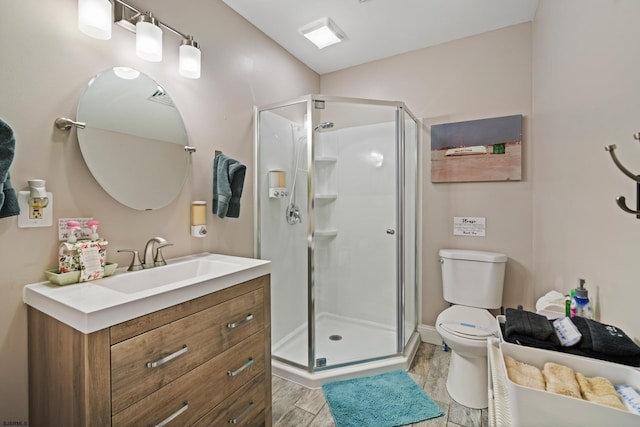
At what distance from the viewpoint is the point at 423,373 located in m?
2.03

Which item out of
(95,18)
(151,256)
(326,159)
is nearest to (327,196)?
(326,159)

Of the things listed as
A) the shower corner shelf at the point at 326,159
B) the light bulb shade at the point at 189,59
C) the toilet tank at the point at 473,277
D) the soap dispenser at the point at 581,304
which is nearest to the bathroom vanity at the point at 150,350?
the shower corner shelf at the point at 326,159

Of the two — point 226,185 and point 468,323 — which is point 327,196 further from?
point 468,323

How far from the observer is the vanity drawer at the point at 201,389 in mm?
938

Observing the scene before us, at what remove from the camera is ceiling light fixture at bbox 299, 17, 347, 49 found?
2130 mm

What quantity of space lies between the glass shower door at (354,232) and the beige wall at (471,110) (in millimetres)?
399

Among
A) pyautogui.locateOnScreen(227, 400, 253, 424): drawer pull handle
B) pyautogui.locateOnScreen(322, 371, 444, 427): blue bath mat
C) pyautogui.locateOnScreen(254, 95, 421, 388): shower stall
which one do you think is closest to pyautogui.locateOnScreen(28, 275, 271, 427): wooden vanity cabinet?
pyautogui.locateOnScreen(227, 400, 253, 424): drawer pull handle

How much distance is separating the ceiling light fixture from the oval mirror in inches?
49.0

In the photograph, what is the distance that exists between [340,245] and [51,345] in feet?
6.20

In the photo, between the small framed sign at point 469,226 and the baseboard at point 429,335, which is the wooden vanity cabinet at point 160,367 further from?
the small framed sign at point 469,226

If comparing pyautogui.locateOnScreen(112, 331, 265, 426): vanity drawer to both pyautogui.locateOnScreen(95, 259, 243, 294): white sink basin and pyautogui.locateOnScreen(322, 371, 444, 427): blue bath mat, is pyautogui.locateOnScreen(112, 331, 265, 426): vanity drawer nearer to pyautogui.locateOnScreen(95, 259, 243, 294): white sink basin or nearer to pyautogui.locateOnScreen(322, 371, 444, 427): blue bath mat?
pyautogui.locateOnScreen(95, 259, 243, 294): white sink basin

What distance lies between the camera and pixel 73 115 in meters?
1.22

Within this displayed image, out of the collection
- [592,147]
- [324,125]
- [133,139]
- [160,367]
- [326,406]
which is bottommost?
[326,406]

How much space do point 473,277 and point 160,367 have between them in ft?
6.88
